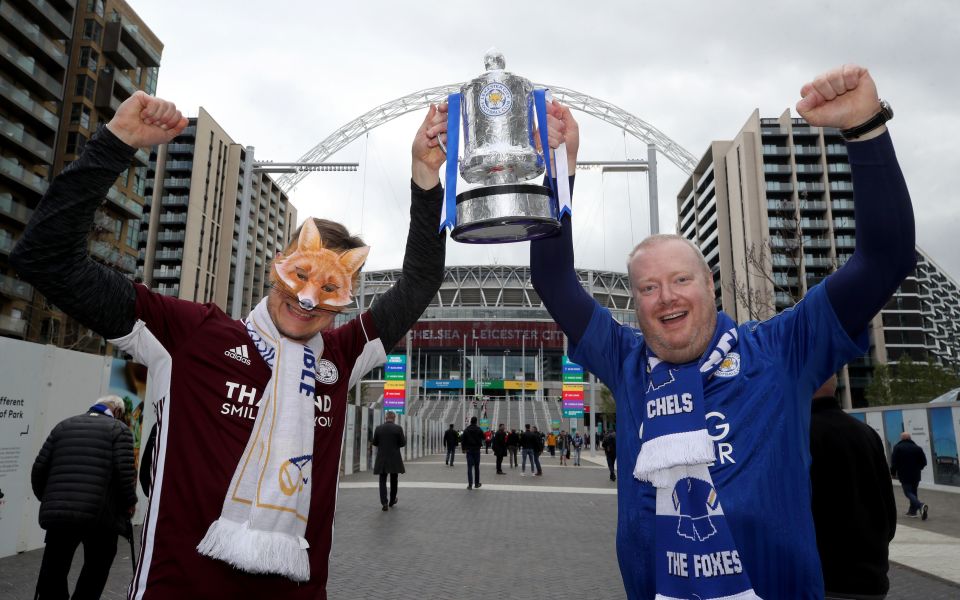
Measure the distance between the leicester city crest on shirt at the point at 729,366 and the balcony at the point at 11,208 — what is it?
46137 mm

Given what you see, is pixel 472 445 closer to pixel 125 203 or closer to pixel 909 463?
pixel 909 463

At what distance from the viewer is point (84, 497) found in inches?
203

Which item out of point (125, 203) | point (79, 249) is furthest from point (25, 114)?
point (79, 249)

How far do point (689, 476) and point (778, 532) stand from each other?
0.30 metres

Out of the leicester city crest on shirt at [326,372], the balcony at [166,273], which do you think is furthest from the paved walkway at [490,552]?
the balcony at [166,273]

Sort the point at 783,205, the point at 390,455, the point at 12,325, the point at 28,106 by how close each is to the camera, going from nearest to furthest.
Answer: the point at 390,455 < the point at 12,325 < the point at 28,106 < the point at 783,205

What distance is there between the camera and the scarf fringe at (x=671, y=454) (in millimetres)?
1981

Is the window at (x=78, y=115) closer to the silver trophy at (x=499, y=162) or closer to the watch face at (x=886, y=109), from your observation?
the silver trophy at (x=499, y=162)

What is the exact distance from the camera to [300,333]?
88.3 inches

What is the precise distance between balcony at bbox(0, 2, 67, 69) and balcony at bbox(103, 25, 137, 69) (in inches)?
160

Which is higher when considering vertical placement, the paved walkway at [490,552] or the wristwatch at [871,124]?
the wristwatch at [871,124]

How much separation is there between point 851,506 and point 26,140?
163ft

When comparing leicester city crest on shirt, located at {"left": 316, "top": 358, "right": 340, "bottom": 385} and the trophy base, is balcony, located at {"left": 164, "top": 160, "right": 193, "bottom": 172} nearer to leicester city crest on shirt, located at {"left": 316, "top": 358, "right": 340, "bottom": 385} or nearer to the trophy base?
leicester city crest on shirt, located at {"left": 316, "top": 358, "right": 340, "bottom": 385}

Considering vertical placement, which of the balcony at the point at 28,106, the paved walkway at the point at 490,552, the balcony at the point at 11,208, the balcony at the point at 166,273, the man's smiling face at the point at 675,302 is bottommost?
the paved walkway at the point at 490,552
